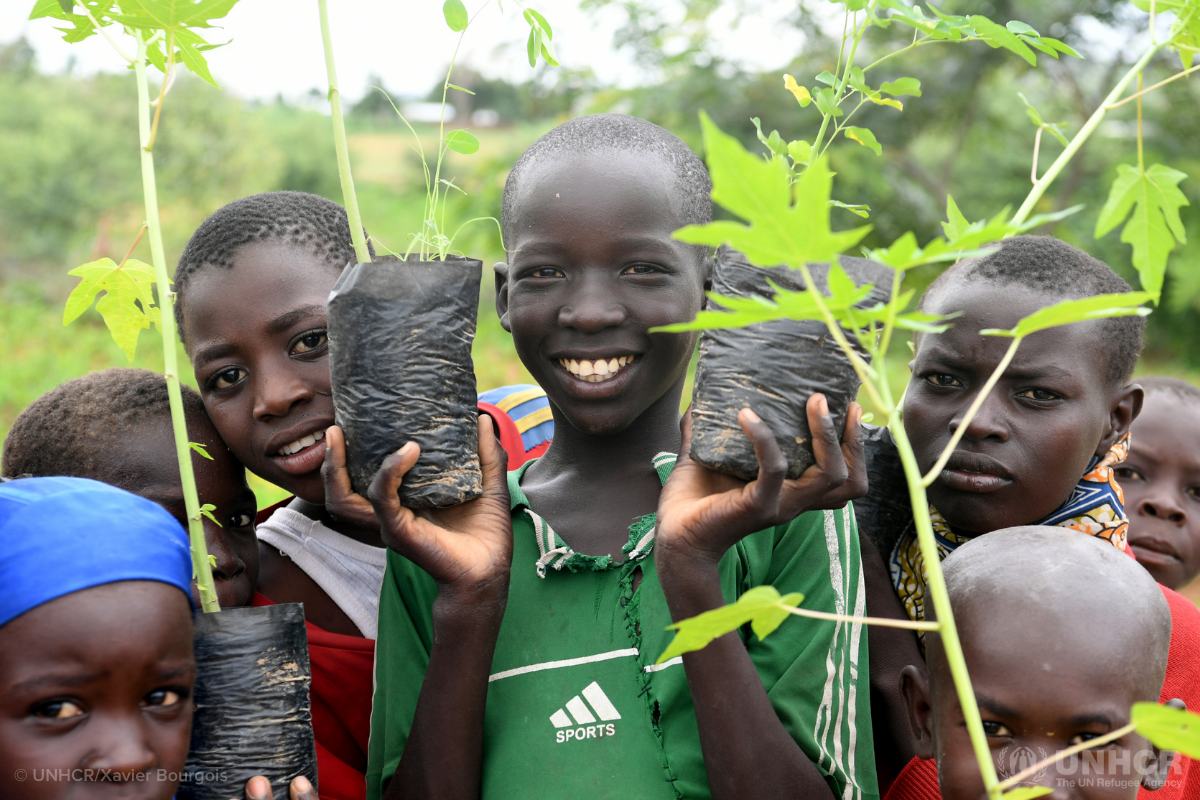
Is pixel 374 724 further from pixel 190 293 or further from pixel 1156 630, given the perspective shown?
pixel 1156 630

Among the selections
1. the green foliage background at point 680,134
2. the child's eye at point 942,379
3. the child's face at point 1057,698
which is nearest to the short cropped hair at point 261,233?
the child's eye at point 942,379

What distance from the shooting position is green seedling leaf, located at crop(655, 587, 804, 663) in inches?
43.8

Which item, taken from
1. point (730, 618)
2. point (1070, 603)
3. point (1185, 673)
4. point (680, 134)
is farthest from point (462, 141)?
point (680, 134)

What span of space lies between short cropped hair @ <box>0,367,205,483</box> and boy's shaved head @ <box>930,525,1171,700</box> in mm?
1630

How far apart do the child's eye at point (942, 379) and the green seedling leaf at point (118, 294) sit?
1528 millimetres

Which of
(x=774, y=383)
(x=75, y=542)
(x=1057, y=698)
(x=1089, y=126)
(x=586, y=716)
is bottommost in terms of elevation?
(x=586, y=716)

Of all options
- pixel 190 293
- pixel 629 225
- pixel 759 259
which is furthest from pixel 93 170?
pixel 759 259

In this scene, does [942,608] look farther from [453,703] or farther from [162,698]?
[162,698]

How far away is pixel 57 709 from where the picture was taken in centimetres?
142

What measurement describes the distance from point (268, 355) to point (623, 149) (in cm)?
84

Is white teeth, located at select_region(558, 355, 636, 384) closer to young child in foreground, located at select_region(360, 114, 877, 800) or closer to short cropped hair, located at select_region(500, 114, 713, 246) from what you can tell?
young child in foreground, located at select_region(360, 114, 877, 800)

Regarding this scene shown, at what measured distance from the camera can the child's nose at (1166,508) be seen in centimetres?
278

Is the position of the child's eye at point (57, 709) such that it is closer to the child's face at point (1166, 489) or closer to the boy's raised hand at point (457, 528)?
the boy's raised hand at point (457, 528)

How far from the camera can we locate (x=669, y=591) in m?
1.53
